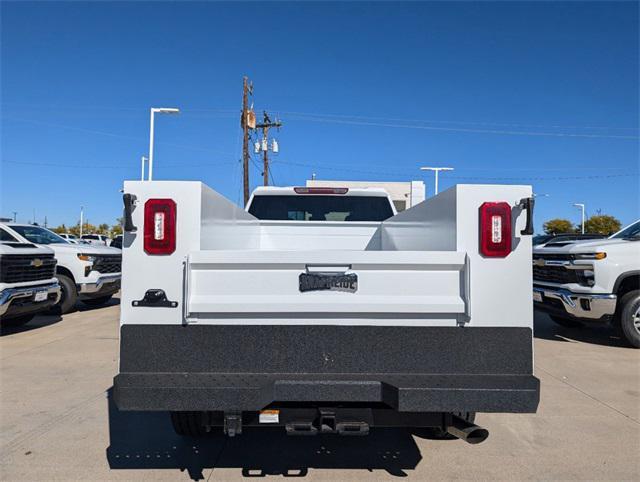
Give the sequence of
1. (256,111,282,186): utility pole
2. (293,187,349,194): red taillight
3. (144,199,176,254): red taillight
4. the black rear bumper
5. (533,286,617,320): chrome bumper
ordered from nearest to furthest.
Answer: the black rear bumper, (144,199,176,254): red taillight, (293,187,349,194): red taillight, (533,286,617,320): chrome bumper, (256,111,282,186): utility pole

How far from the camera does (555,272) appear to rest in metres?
7.02

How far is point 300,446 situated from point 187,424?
2.88 ft

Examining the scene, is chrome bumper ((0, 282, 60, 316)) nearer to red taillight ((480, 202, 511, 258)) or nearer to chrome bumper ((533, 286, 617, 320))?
red taillight ((480, 202, 511, 258))

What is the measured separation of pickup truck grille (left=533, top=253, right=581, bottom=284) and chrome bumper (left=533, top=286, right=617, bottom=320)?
23 cm

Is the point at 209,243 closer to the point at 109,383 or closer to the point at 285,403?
the point at 285,403

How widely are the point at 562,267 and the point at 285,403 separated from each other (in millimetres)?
5857

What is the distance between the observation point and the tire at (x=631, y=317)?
6.42m

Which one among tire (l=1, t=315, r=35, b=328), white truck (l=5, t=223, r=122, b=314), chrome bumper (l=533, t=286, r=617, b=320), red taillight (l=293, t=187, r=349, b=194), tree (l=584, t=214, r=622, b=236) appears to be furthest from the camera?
tree (l=584, t=214, r=622, b=236)

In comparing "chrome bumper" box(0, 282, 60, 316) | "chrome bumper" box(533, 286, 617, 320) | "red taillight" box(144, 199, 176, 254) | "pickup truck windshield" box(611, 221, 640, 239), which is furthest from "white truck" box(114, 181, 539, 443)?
"pickup truck windshield" box(611, 221, 640, 239)

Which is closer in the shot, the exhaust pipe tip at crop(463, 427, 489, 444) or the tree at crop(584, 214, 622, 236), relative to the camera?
the exhaust pipe tip at crop(463, 427, 489, 444)

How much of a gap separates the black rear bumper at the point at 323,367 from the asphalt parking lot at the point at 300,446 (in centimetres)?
99

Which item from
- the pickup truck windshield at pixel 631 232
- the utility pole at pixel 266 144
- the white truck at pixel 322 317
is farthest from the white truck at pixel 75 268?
the utility pole at pixel 266 144

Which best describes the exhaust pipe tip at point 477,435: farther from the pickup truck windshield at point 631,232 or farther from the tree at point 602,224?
the tree at point 602,224

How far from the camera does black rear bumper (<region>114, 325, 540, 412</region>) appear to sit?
2.33 meters
